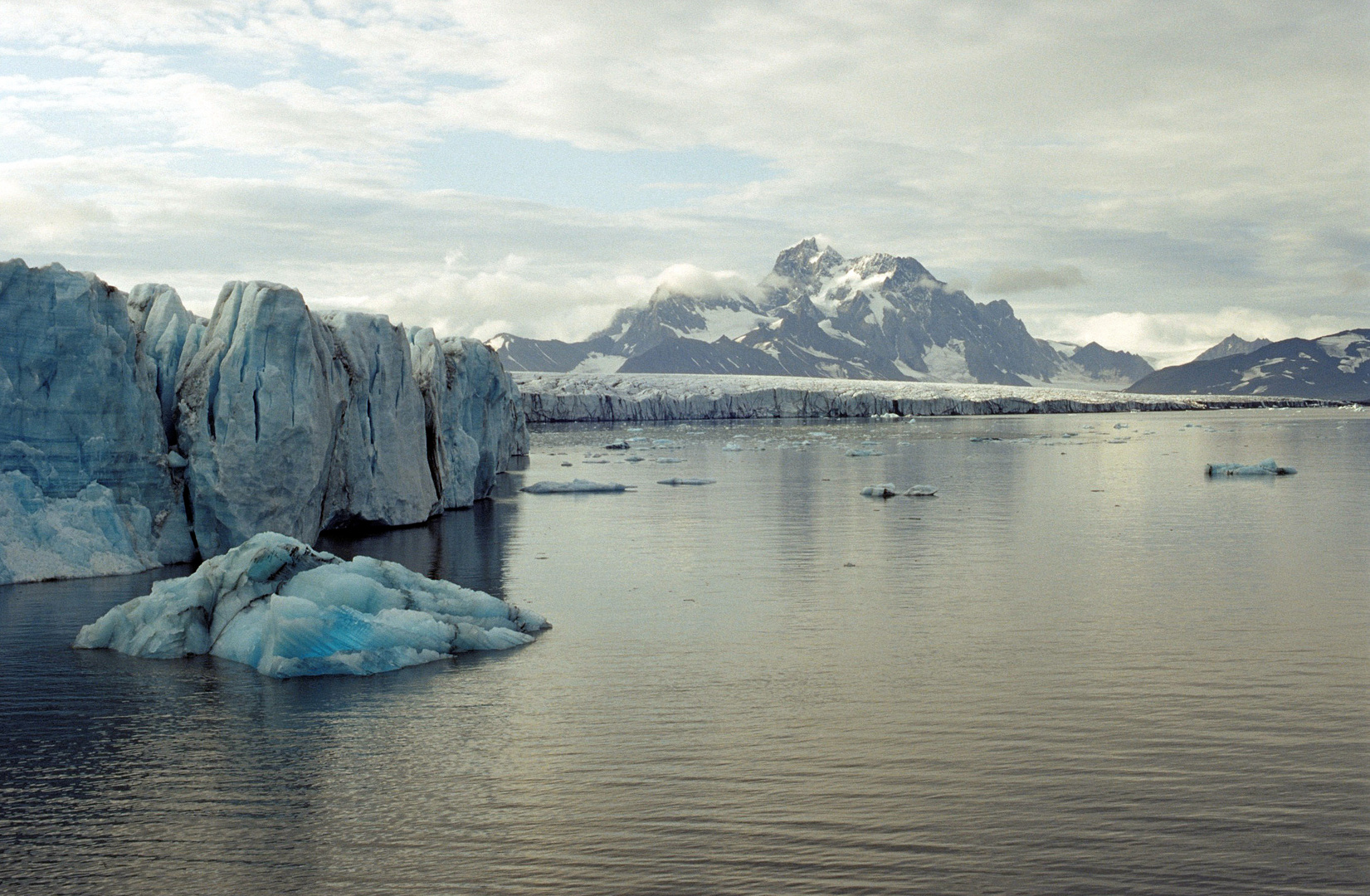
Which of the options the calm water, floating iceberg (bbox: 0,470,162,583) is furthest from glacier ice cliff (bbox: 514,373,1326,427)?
the calm water

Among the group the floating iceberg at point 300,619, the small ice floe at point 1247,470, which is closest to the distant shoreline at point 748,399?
the small ice floe at point 1247,470

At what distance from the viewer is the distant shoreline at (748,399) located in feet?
433

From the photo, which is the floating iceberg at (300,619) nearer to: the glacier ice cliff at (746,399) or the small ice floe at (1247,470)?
the small ice floe at (1247,470)

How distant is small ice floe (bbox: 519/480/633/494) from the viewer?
3800 centimetres

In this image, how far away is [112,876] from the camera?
779 cm

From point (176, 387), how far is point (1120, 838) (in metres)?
20.0

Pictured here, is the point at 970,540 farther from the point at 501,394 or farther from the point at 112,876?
the point at 501,394

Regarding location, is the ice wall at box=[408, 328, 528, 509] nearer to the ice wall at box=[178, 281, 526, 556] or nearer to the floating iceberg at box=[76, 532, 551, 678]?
the ice wall at box=[178, 281, 526, 556]

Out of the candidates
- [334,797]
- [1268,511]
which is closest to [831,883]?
[334,797]

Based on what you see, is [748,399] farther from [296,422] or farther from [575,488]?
[296,422]

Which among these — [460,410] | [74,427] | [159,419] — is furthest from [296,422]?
[460,410]

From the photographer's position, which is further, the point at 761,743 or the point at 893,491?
the point at 893,491

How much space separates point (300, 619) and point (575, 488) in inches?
985

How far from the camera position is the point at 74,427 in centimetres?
2036
